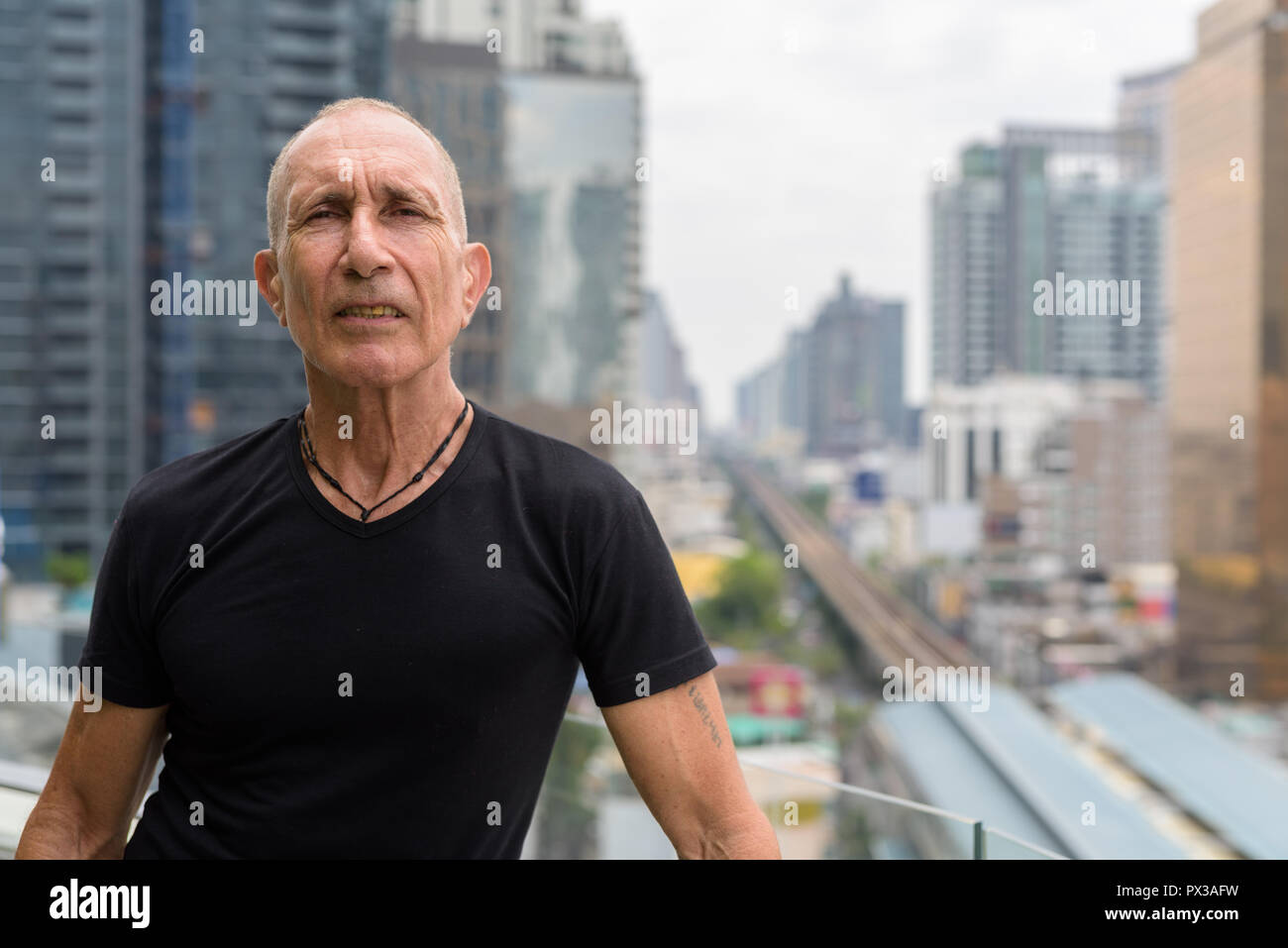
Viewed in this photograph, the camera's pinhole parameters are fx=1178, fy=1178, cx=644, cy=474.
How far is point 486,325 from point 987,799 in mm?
28646

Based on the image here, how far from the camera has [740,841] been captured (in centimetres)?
101

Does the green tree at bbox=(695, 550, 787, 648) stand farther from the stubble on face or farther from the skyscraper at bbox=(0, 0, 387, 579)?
the stubble on face

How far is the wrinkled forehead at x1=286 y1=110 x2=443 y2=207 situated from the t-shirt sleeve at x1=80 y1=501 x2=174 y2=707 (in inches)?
13.3

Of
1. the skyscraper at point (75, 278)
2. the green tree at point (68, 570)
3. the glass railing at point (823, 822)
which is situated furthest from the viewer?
the skyscraper at point (75, 278)

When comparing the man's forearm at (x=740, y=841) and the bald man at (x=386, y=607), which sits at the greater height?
the bald man at (x=386, y=607)

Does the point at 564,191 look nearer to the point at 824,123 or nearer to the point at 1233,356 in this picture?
the point at 824,123

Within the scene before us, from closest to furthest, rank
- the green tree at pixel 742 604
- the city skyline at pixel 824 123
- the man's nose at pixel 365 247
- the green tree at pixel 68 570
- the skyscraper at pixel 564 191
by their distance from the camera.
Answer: the man's nose at pixel 365 247 → the green tree at pixel 68 570 → the skyscraper at pixel 564 191 → the green tree at pixel 742 604 → the city skyline at pixel 824 123

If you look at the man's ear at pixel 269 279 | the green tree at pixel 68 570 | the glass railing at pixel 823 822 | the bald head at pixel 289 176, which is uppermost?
the bald head at pixel 289 176

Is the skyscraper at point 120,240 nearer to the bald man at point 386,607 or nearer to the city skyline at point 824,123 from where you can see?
the city skyline at point 824,123

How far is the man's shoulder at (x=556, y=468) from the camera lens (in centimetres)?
102

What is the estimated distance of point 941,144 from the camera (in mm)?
68875

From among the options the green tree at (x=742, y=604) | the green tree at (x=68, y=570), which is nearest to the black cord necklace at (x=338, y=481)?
the green tree at (x=68, y=570)

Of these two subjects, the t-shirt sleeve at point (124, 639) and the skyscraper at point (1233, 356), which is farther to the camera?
the skyscraper at point (1233, 356)

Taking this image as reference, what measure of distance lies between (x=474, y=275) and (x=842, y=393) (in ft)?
246
